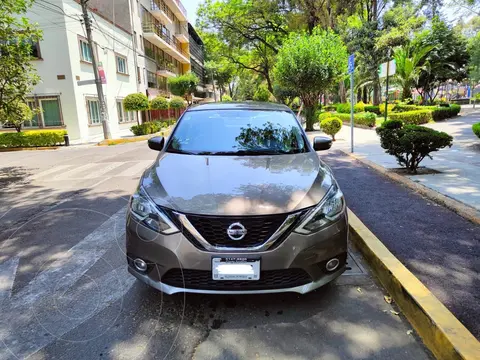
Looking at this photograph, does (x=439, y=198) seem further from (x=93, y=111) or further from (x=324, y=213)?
(x=93, y=111)

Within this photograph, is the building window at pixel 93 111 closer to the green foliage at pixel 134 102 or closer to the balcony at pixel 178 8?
the green foliage at pixel 134 102

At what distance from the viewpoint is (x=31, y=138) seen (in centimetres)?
1678

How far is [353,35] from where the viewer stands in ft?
100

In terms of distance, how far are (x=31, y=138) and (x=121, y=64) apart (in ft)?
36.2

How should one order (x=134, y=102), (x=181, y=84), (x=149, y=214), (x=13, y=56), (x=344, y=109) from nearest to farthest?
(x=149, y=214), (x=13, y=56), (x=134, y=102), (x=344, y=109), (x=181, y=84)

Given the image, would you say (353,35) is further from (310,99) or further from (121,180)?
(121,180)

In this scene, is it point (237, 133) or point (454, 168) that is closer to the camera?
point (237, 133)

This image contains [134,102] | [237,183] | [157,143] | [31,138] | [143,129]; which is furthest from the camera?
[134,102]

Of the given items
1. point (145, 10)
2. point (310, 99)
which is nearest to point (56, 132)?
point (310, 99)

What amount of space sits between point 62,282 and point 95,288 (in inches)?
15.0

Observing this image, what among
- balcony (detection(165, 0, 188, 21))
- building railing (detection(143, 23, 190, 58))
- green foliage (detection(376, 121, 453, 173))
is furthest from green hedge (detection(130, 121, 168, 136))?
balcony (detection(165, 0, 188, 21))

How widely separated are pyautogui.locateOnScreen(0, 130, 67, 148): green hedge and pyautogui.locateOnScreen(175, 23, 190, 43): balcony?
3153 centimetres

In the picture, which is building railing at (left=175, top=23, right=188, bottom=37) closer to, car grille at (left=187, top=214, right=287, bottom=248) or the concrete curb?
the concrete curb

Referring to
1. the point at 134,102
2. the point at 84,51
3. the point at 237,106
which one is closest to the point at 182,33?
the point at 84,51
